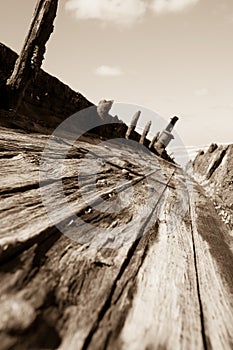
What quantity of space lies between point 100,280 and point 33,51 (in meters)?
5.42

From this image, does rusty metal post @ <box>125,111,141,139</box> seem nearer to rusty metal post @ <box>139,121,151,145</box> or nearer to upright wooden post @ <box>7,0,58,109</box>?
rusty metal post @ <box>139,121,151,145</box>

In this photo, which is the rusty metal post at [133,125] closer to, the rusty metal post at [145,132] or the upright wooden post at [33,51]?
the rusty metal post at [145,132]

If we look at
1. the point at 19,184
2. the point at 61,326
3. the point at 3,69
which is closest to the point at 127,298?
the point at 61,326

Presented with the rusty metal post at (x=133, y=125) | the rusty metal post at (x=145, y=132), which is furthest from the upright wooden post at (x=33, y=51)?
the rusty metal post at (x=145, y=132)

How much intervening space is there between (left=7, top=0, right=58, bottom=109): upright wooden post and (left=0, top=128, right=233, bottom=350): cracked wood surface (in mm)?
3957

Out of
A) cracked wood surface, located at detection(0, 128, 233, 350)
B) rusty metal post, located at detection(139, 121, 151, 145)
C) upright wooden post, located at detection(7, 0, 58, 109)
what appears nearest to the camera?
cracked wood surface, located at detection(0, 128, 233, 350)

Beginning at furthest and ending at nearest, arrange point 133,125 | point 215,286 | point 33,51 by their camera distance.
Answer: point 133,125
point 33,51
point 215,286

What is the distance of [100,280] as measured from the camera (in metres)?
0.81

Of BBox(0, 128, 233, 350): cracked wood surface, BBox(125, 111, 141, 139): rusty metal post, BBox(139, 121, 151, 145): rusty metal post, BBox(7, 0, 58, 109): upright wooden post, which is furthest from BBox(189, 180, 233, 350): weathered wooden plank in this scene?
BBox(139, 121, 151, 145): rusty metal post

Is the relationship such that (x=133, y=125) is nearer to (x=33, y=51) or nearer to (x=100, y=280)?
(x=33, y=51)

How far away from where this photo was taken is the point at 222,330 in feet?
2.51

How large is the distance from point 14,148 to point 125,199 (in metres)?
0.85

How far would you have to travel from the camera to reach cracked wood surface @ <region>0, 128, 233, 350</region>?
617mm

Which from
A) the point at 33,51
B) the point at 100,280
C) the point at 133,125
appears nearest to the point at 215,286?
the point at 100,280
